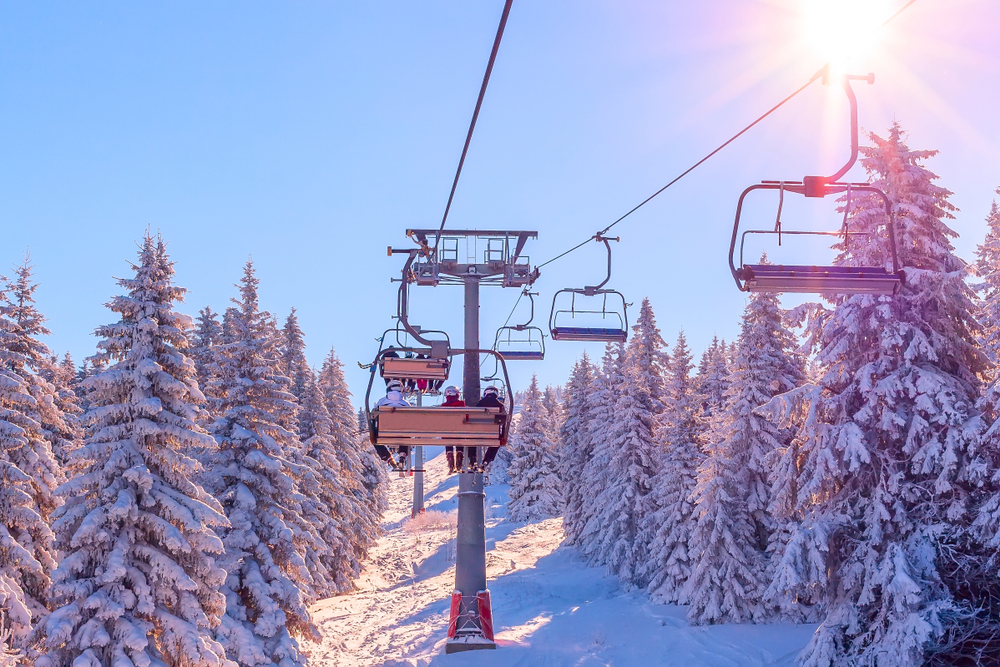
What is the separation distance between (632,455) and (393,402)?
1075 inches

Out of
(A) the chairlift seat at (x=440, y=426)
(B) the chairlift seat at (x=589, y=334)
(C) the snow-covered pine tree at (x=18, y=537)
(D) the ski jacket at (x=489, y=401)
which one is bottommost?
(C) the snow-covered pine tree at (x=18, y=537)

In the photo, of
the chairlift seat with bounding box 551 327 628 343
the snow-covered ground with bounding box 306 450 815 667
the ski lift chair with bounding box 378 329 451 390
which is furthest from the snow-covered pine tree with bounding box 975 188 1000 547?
the ski lift chair with bounding box 378 329 451 390

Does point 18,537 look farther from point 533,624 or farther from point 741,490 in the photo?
point 741,490

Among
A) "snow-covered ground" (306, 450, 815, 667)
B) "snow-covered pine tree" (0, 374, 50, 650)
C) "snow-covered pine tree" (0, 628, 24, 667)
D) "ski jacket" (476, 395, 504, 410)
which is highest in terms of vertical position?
"ski jacket" (476, 395, 504, 410)

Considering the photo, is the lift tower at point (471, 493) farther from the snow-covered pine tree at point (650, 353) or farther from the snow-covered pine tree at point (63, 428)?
the snow-covered pine tree at point (650, 353)

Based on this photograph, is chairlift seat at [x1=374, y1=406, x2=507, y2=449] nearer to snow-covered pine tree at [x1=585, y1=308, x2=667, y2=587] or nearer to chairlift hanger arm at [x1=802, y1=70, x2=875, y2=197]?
chairlift hanger arm at [x1=802, y1=70, x2=875, y2=197]

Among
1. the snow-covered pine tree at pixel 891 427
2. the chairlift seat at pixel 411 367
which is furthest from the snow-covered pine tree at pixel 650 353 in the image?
the chairlift seat at pixel 411 367

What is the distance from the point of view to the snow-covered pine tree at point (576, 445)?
51.6m

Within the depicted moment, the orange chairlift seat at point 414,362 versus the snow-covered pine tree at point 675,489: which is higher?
the orange chairlift seat at point 414,362

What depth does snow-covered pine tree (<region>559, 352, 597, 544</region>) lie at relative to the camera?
51594 mm

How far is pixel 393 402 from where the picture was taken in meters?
13.7

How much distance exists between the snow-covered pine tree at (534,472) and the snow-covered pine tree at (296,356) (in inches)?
1219

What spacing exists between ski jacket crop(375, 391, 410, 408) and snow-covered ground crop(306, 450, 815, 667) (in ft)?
33.8

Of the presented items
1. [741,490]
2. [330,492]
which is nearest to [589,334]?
[741,490]
